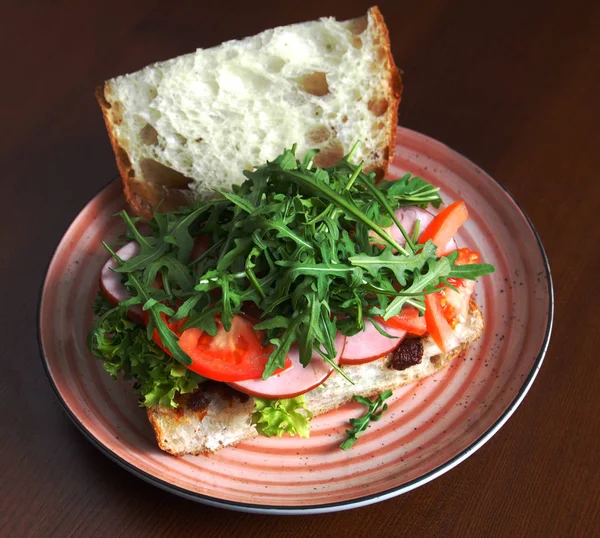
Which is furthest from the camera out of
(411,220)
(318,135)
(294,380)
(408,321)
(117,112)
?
(318,135)

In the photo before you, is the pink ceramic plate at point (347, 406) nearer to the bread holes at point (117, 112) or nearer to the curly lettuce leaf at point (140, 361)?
the curly lettuce leaf at point (140, 361)

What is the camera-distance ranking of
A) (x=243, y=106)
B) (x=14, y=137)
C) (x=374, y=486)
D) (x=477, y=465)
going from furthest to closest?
(x=14, y=137) → (x=243, y=106) → (x=477, y=465) → (x=374, y=486)

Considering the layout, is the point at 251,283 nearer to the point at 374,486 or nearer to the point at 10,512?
the point at 374,486

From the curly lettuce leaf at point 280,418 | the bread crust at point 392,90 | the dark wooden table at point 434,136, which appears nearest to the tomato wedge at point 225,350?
the curly lettuce leaf at point 280,418

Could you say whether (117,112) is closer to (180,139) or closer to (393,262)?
(180,139)

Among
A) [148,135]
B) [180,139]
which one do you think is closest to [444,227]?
[180,139]

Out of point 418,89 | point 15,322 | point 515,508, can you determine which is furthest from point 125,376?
point 418,89
